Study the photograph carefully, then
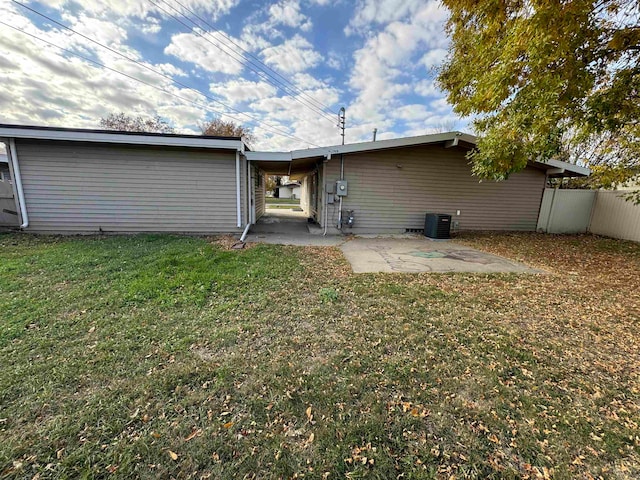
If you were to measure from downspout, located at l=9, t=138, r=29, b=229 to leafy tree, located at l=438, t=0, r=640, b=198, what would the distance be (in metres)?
10.9

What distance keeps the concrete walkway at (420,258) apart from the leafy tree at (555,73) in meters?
2.38

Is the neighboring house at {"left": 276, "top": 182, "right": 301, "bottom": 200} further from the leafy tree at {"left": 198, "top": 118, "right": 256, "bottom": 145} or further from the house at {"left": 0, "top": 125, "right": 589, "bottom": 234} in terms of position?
the house at {"left": 0, "top": 125, "right": 589, "bottom": 234}

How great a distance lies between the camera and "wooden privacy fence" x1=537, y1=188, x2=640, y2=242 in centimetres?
911

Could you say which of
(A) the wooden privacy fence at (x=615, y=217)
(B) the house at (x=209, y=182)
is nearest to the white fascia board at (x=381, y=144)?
(B) the house at (x=209, y=182)

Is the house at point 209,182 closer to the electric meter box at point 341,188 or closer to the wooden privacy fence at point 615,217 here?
the electric meter box at point 341,188

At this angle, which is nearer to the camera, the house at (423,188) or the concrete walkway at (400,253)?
the concrete walkway at (400,253)

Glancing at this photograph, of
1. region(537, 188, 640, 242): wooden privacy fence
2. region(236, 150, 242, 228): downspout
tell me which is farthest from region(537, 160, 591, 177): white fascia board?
region(236, 150, 242, 228): downspout

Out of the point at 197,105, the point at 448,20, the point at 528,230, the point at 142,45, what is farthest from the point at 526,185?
the point at 197,105

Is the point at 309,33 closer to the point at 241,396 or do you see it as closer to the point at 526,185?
the point at 526,185

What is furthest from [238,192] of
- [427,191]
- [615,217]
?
[615,217]

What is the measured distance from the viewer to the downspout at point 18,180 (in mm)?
6961

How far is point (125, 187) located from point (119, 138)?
1366 mm

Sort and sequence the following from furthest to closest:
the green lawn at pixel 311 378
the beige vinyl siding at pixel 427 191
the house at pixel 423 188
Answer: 1. the beige vinyl siding at pixel 427 191
2. the house at pixel 423 188
3. the green lawn at pixel 311 378

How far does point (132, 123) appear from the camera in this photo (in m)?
25.8
